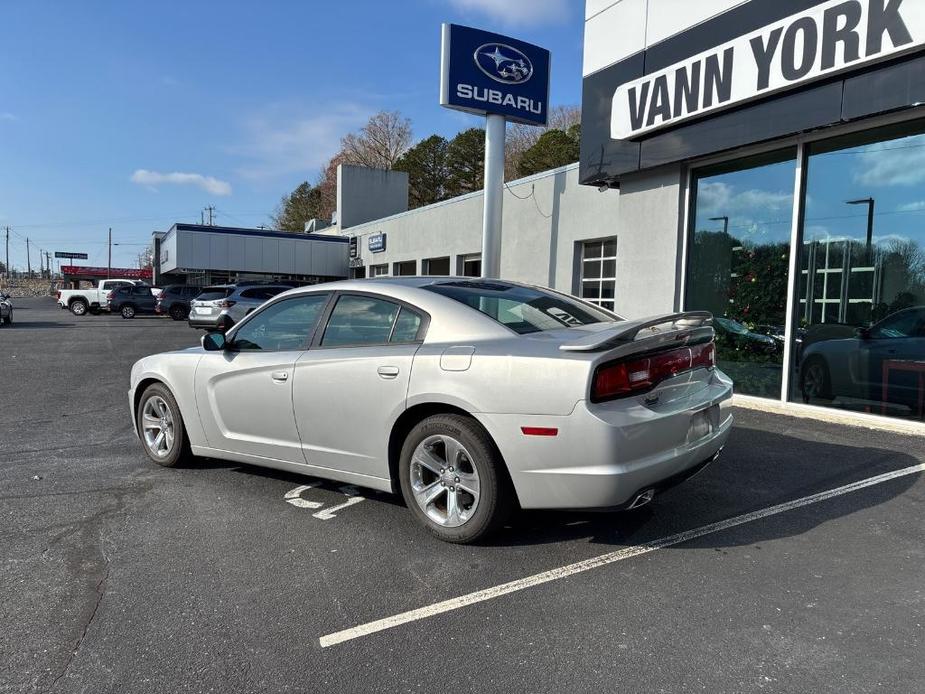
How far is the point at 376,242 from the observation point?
25719 mm

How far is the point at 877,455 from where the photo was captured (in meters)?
5.60

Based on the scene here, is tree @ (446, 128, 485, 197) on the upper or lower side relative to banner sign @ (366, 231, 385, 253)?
upper

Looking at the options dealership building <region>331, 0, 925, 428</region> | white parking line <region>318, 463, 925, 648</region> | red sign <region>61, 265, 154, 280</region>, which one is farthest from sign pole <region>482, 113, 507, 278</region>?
red sign <region>61, 265, 154, 280</region>

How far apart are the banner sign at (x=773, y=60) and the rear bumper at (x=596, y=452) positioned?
16.3 ft

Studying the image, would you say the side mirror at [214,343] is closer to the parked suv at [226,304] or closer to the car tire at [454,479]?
the car tire at [454,479]

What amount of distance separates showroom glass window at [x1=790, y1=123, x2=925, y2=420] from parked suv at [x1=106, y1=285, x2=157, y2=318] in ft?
99.0

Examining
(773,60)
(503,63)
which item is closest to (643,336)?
(773,60)

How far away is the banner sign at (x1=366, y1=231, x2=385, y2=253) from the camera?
25108 mm

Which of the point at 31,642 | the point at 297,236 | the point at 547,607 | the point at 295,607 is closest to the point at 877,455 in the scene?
the point at 547,607

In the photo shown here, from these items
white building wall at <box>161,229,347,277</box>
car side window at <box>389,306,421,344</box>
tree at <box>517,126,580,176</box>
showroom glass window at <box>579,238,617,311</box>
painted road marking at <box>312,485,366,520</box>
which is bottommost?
painted road marking at <box>312,485,366,520</box>

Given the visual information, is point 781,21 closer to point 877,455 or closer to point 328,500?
point 877,455

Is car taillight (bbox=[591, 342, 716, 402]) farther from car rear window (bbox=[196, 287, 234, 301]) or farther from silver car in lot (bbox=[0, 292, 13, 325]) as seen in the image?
silver car in lot (bbox=[0, 292, 13, 325])

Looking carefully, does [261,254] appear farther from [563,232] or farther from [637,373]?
[637,373]

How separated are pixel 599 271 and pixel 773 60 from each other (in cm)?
664
